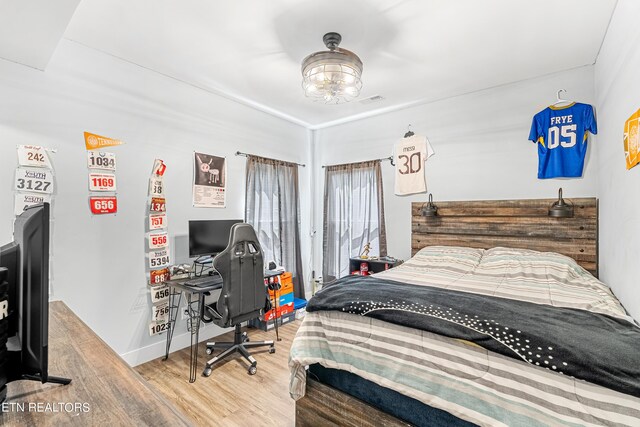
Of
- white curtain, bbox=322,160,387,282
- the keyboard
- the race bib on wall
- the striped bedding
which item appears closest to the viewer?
the striped bedding

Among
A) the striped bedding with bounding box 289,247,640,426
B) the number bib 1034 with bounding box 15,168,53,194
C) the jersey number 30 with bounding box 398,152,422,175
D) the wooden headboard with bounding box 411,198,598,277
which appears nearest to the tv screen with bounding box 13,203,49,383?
the striped bedding with bounding box 289,247,640,426

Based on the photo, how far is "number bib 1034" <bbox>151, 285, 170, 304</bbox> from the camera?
9.41ft

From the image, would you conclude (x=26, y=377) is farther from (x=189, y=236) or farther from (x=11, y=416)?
(x=189, y=236)

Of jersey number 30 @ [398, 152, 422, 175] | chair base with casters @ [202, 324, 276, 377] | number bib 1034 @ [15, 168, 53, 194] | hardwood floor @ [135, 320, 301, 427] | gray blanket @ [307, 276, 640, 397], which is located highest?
jersey number 30 @ [398, 152, 422, 175]

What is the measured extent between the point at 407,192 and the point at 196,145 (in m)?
2.48

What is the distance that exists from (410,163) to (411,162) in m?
0.02

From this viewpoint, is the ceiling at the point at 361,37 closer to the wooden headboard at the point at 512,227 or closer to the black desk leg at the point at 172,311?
the wooden headboard at the point at 512,227

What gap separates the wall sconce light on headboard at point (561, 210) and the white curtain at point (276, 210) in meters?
2.85

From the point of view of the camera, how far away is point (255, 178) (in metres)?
3.81

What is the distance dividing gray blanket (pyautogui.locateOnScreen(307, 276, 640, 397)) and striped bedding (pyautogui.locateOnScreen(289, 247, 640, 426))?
46 millimetres

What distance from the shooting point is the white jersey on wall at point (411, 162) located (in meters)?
3.73

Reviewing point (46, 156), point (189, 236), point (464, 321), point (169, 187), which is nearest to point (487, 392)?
point (464, 321)

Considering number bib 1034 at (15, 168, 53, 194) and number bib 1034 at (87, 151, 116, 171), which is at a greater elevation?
number bib 1034 at (87, 151, 116, 171)

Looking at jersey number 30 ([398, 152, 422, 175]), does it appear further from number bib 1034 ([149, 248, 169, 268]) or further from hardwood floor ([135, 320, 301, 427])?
number bib 1034 ([149, 248, 169, 268])
